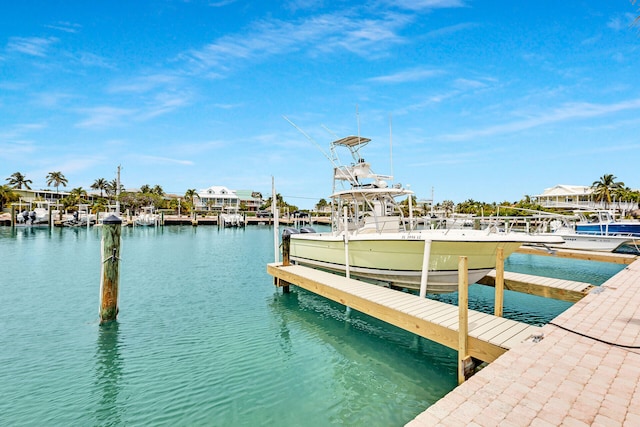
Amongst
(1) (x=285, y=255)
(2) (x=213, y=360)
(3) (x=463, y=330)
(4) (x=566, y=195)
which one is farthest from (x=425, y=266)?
(4) (x=566, y=195)

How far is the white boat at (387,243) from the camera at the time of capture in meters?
9.58

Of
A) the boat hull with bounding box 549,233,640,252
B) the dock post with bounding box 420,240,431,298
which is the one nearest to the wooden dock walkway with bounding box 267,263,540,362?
the dock post with bounding box 420,240,431,298

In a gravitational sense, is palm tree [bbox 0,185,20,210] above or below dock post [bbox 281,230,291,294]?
above

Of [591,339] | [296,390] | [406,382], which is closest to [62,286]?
[296,390]

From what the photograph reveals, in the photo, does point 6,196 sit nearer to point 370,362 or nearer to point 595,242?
point 370,362

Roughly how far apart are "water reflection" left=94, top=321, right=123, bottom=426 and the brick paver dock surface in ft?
16.6

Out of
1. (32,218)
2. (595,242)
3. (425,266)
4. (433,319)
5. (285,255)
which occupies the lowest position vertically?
(433,319)

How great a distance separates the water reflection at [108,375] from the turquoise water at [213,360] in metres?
0.03

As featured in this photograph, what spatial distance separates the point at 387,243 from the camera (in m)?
10.7

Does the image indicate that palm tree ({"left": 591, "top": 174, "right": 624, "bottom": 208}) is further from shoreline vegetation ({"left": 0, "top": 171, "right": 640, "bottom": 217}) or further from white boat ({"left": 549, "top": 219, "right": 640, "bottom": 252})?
white boat ({"left": 549, "top": 219, "right": 640, "bottom": 252})

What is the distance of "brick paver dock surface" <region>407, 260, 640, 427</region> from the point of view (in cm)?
324

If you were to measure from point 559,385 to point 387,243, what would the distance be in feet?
22.8

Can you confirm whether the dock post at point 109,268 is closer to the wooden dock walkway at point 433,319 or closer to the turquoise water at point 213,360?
the turquoise water at point 213,360

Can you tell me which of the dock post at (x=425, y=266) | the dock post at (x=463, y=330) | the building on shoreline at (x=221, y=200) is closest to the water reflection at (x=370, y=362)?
the dock post at (x=463, y=330)
